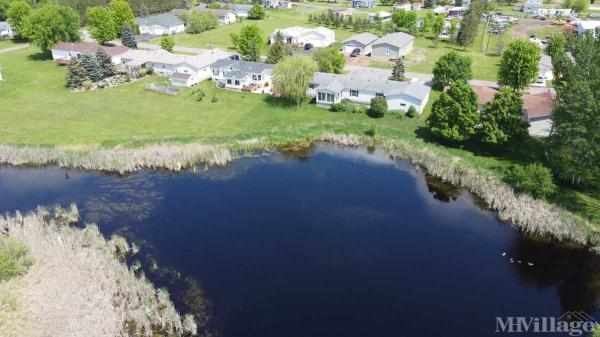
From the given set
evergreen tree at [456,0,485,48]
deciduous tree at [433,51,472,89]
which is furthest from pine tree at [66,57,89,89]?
evergreen tree at [456,0,485,48]

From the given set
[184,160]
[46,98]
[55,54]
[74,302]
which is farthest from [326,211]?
[55,54]

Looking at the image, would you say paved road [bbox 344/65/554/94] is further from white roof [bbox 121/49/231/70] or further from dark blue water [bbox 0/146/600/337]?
dark blue water [bbox 0/146/600/337]

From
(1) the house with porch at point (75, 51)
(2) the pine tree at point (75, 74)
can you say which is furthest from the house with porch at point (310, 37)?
(2) the pine tree at point (75, 74)

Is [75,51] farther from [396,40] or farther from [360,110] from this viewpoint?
[396,40]

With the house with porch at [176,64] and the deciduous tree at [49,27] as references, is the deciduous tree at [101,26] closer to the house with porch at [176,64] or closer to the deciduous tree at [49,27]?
the deciduous tree at [49,27]

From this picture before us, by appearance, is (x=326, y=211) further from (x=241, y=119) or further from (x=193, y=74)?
(x=193, y=74)

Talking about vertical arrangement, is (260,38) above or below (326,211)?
above

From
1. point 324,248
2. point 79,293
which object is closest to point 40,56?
point 79,293
